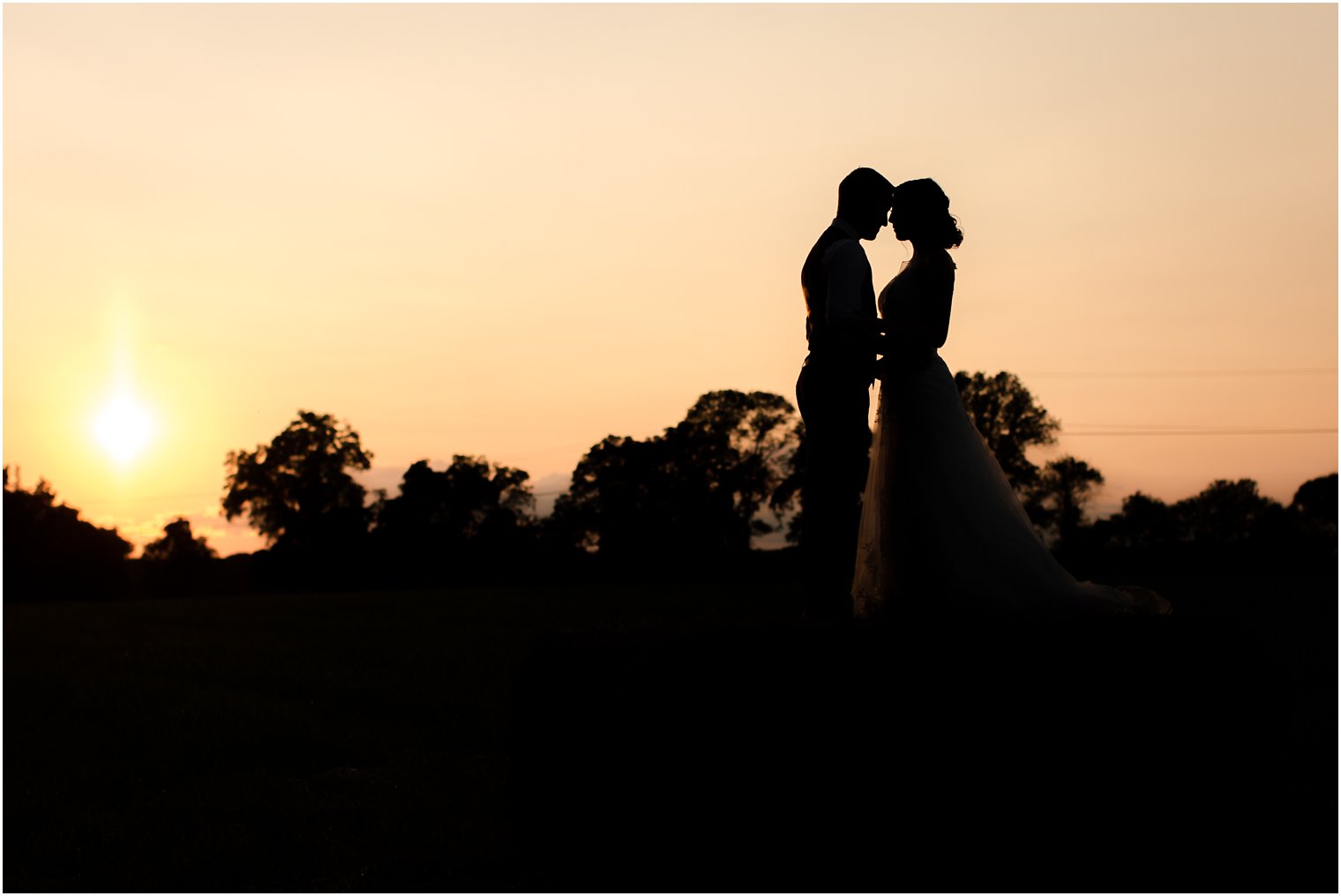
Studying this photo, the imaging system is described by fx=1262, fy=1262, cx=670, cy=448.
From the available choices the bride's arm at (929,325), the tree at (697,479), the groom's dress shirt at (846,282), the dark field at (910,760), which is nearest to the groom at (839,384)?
the groom's dress shirt at (846,282)

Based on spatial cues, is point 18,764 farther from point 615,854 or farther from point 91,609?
point 91,609

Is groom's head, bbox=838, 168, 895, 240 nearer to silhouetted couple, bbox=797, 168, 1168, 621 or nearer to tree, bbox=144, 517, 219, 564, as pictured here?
silhouetted couple, bbox=797, 168, 1168, 621

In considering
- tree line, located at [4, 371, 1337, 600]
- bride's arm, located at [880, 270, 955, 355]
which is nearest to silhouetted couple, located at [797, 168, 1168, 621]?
bride's arm, located at [880, 270, 955, 355]

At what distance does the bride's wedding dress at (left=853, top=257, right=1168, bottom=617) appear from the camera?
8.41 metres

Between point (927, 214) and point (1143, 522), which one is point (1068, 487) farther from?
point (927, 214)

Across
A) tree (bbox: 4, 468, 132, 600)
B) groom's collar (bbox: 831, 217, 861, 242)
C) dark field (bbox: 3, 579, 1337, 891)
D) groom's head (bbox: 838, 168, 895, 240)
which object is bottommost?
dark field (bbox: 3, 579, 1337, 891)

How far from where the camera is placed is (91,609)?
6078 cm

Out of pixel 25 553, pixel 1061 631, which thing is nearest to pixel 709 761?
pixel 1061 631

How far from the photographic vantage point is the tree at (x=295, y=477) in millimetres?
94062

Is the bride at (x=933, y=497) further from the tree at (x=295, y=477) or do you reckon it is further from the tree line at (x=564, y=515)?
the tree at (x=295, y=477)

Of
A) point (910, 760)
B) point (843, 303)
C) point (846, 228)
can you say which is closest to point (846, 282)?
point (843, 303)

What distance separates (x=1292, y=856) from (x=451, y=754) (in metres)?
13.7

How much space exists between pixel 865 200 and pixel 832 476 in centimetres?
206

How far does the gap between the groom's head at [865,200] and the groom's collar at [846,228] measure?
1.2 inches
